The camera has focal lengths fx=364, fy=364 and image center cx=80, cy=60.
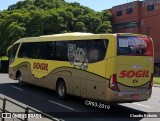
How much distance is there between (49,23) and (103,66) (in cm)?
4140

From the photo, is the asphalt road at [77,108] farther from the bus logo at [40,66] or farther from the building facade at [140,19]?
the building facade at [140,19]

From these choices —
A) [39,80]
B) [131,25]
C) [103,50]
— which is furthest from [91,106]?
[131,25]

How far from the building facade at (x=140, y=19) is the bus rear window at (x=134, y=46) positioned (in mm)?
40754

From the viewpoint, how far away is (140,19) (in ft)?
198

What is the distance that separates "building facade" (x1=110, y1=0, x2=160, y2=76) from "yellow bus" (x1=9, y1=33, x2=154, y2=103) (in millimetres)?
39207

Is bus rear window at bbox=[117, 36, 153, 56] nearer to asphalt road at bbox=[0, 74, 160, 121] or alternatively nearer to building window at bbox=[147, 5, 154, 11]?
asphalt road at bbox=[0, 74, 160, 121]

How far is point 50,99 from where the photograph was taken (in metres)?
15.8

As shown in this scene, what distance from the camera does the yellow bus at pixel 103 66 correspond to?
1257 cm

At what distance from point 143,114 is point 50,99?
4.67 m

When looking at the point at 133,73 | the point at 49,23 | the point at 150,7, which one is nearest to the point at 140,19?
the point at 150,7

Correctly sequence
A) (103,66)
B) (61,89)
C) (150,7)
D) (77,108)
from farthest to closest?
(150,7) → (61,89) → (77,108) → (103,66)

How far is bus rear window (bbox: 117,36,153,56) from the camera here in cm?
1270

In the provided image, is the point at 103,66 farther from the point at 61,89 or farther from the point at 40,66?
the point at 40,66

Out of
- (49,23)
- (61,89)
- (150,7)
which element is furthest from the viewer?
(150,7)
